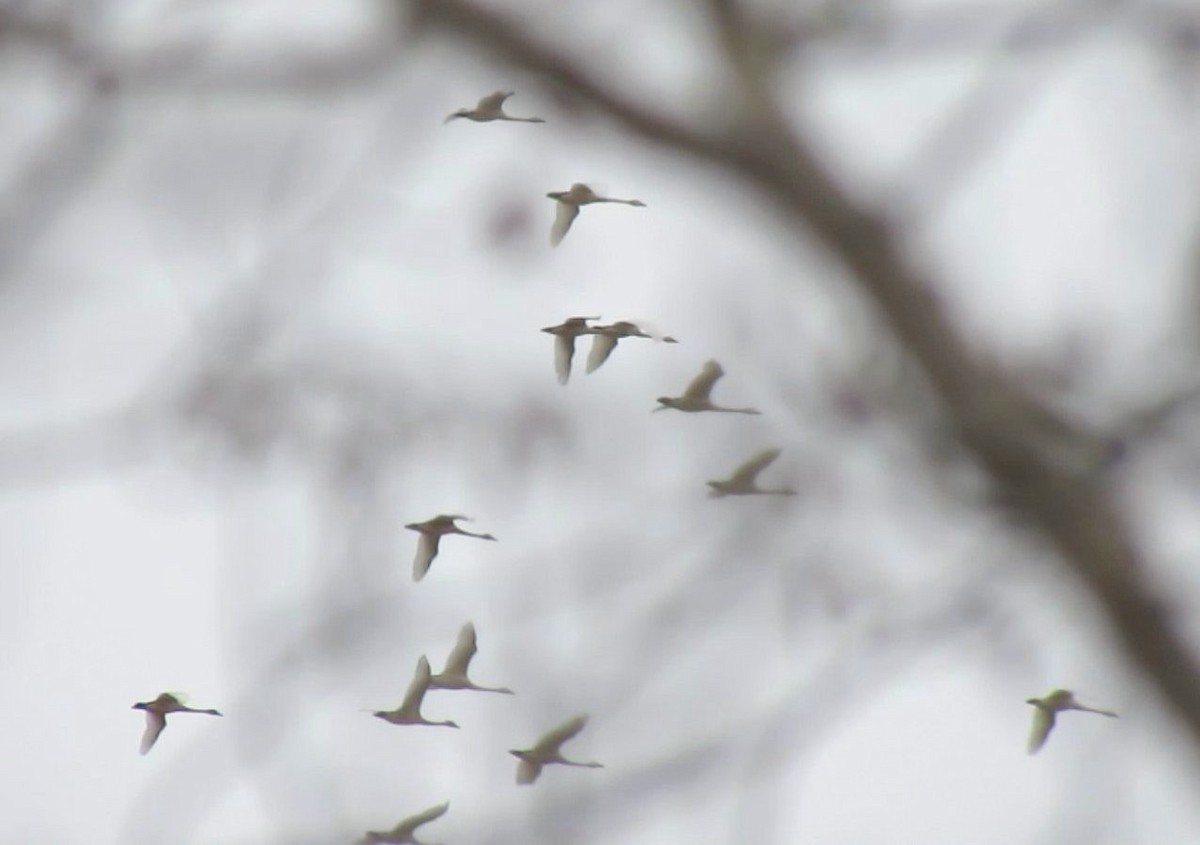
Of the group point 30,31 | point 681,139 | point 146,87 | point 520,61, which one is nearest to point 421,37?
point 520,61

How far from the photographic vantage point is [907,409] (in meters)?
1.13

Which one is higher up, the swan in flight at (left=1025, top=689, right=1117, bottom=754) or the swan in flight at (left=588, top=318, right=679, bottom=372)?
the swan in flight at (left=588, top=318, right=679, bottom=372)

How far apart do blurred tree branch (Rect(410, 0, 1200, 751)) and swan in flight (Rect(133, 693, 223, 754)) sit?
112 cm

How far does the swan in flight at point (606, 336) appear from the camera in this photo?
1.55ft

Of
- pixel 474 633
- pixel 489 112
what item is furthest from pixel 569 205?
pixel 474 633

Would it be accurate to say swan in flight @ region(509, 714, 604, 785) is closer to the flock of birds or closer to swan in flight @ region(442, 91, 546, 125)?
the flock of birds

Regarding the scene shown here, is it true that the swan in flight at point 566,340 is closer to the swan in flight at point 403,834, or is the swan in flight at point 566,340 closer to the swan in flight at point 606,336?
the swan in flight at point 606,336

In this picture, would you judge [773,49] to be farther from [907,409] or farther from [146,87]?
[907,409]

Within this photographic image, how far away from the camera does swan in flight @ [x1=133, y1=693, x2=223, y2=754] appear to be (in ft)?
1.70

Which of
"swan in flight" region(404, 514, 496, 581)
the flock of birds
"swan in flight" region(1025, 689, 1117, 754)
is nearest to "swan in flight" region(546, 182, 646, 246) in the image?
the flock of birds

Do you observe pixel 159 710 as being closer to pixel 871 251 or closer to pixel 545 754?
pixel 545 754

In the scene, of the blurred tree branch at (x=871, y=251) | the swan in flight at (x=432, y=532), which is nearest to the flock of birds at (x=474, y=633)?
the swan in flight at (x=432, y=532)

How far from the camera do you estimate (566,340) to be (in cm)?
53

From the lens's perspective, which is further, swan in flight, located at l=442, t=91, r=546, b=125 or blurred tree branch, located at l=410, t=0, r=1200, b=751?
blurred tree branch, located at l=410, t=0, r=1200, b=751
